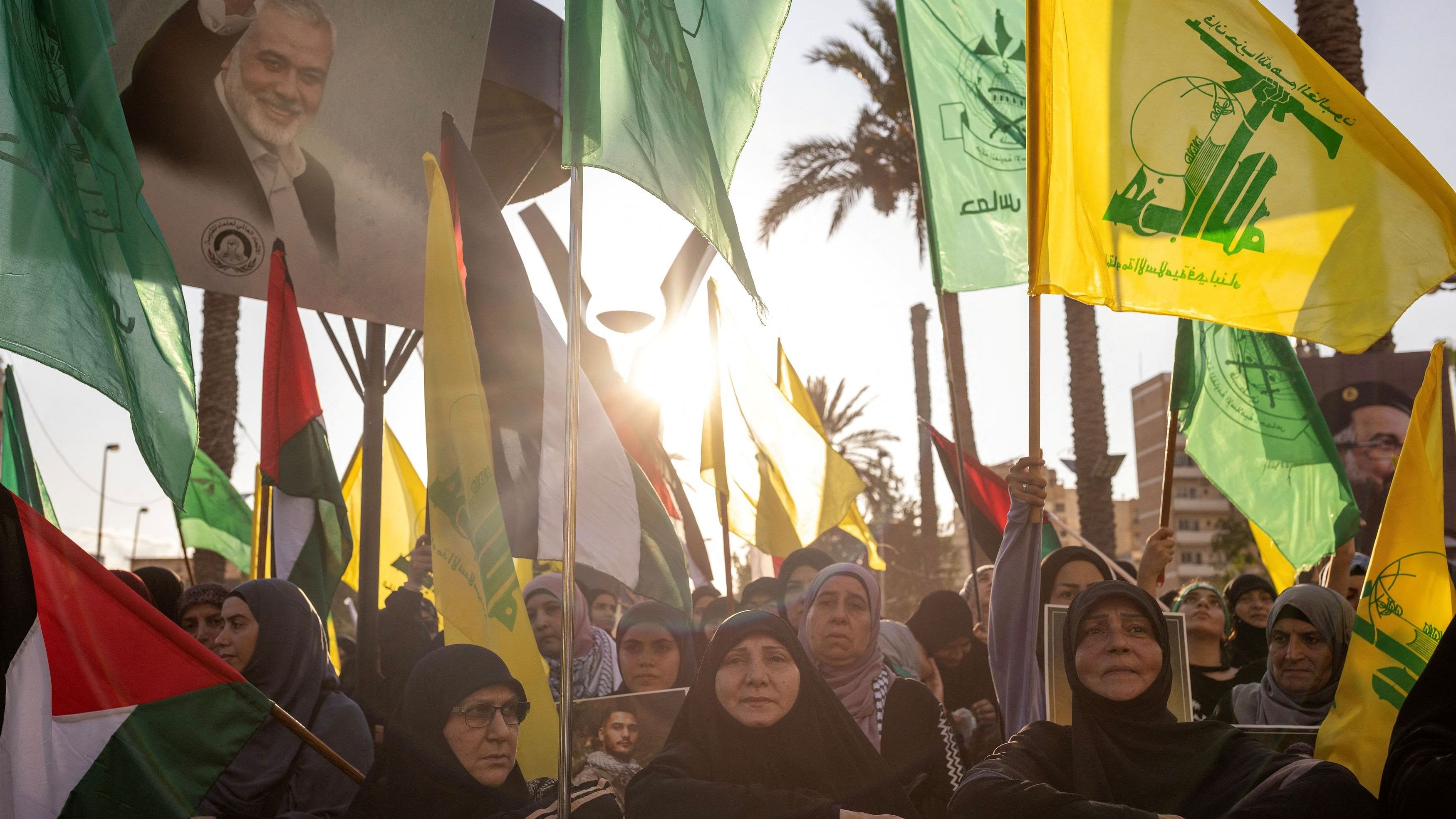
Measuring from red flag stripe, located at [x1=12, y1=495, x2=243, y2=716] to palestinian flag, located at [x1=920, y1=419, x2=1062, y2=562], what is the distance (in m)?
4.42

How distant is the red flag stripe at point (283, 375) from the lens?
5.59 m

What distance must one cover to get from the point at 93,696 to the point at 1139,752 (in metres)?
2.66

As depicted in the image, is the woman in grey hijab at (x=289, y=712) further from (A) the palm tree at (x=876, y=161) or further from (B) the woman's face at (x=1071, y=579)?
(A) the palm tree at (x=876, y=161)

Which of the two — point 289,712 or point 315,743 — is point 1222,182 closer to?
point 315,743

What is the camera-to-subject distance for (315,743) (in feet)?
10.9

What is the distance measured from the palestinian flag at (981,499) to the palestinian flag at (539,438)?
98.1 inches

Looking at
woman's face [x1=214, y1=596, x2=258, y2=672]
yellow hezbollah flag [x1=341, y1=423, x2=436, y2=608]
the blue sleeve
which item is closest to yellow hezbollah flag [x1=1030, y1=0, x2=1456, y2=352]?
the blue sleeve

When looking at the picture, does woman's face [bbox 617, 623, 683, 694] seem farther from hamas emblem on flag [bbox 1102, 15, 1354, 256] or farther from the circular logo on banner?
the circular logo on banner

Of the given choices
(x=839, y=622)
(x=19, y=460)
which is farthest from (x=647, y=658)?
(x=19, y=460)

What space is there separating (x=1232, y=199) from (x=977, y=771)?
2090mm

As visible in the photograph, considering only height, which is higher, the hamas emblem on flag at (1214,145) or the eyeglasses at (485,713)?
the hamas emblem on flag at (1214,145)

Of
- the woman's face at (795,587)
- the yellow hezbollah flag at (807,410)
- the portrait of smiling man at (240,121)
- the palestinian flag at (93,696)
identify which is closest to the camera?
the palestinian flag at (93,696)

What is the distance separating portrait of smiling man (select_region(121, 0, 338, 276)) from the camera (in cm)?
658

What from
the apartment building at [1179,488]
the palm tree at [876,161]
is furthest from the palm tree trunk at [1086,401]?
the apartment building at [1179,488]
